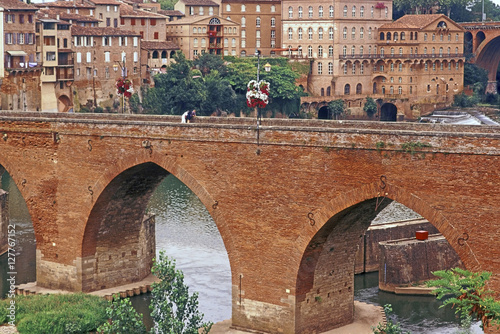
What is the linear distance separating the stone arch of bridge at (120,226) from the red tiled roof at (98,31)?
192 ft

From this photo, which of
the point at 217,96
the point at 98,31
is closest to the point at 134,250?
the point at 217,96


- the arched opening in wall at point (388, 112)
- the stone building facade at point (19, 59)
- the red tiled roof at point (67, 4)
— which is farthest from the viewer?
the arched opening in wall at point (388, 112)

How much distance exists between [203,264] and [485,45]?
9193 centimetres

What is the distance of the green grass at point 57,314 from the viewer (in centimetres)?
3766

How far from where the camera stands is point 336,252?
3856 centimetres

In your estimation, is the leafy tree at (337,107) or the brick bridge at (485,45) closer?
the leafy tree at (337,107)

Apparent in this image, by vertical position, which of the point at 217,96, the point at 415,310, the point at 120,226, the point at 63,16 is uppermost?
the point at 63,16

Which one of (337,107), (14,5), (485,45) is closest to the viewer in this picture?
(14,5)

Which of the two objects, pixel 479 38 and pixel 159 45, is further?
pixel 479 38

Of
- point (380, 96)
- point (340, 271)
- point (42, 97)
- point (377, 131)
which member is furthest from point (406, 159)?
point (380, 96)

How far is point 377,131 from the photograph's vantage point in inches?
1387

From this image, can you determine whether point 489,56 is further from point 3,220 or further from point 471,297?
point 471,297

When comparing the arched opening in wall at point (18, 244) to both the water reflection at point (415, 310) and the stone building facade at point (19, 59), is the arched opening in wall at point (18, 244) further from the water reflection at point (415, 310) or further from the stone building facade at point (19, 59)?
the stone building facade at point (19, 59)

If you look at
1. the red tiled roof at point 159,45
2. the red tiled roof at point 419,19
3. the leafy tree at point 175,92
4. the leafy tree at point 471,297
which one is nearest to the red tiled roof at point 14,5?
the leafy tree at point 175,92
